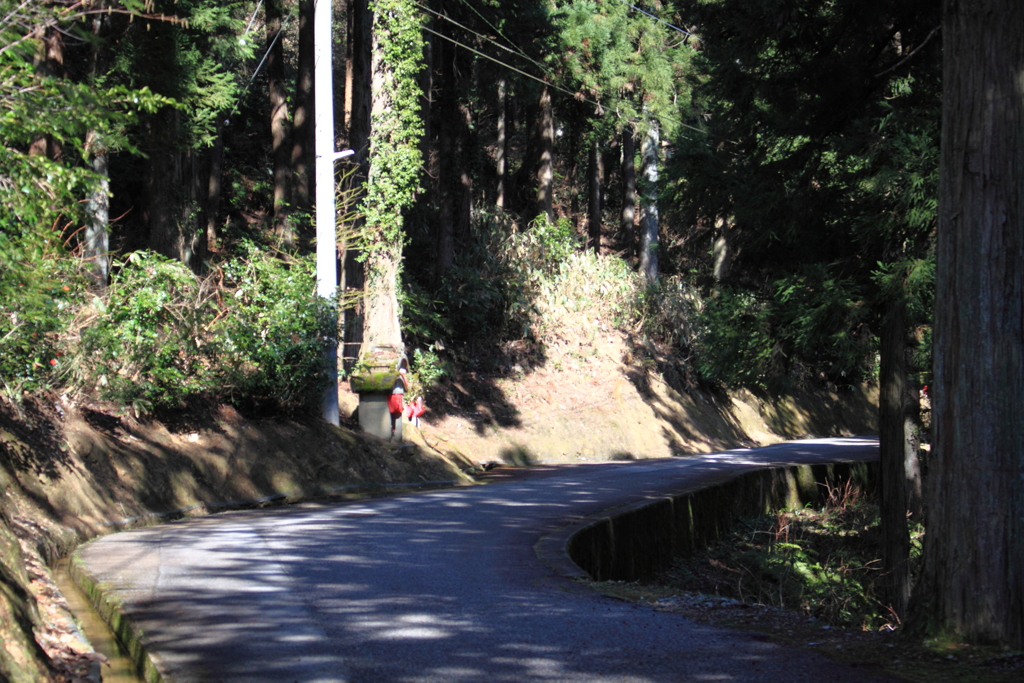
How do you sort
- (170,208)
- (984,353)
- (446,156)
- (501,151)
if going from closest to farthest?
(984,353) < (170,208) < (446,156) < (501,151)

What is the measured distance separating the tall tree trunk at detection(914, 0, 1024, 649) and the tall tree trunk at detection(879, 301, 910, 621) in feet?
20.1

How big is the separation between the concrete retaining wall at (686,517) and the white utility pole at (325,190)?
5.53 meters

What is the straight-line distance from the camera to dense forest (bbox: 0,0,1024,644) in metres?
8.25

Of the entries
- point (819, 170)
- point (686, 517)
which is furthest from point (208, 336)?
point (819, 170)

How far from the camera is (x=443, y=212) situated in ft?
77.8

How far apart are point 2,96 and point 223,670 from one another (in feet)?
11.4

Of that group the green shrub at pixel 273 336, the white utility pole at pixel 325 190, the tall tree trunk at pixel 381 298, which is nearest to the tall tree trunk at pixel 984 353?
the green shrub at pixel 273 336

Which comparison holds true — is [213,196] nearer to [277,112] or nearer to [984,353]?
[277,112]

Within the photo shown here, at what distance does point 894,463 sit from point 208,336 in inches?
364


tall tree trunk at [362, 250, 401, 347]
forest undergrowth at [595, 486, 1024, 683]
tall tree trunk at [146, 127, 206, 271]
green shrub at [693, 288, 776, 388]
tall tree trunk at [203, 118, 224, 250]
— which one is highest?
tall tree trunk at [203, 118, 224, 250]

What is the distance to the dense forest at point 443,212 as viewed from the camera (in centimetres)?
825

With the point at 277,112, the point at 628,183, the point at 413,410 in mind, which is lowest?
the point at 413,410

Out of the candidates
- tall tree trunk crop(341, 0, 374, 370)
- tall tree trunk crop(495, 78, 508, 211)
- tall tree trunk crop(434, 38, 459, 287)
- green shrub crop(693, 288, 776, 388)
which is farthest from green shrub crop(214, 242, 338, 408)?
tall tree trunk crop(495, 78, 508, 211)

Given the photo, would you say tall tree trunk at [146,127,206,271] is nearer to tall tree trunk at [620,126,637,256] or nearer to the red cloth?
the red cloth
